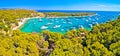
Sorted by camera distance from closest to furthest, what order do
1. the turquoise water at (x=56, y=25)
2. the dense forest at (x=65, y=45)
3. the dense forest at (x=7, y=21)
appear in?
the dense forest at (x=65, y=45) → the dense forest at (x=7, y=21) → the turquoise water at (x=56, y=25)

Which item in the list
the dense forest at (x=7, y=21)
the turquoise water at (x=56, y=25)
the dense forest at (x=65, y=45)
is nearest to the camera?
the dense forest at (x=65, y=45)

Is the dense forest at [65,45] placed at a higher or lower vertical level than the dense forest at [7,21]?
higher

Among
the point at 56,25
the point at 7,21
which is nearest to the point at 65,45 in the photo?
the point at 7,21

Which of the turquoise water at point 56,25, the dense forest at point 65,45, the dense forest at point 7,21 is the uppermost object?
the dense forest at point 65,45

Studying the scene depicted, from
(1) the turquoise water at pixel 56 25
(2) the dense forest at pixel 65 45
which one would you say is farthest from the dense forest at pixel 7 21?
(2) the dense forest at pixel 65 45

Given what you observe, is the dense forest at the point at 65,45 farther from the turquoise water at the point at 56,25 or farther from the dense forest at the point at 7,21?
the turquoise water at the point at 56,25

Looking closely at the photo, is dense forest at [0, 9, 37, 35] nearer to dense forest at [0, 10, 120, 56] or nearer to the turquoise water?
the turquoise water

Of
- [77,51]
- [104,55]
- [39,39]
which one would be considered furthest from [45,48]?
[104,55]

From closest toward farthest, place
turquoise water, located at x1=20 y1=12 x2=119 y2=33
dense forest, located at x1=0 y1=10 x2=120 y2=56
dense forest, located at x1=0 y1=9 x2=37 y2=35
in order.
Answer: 1. dense forest, located at x1=0 y1=10 x2=120 y2=56
2. dense forest, located at x1=0 y1=9 x2=37 y2=35
3. turquoise water, located at x1=20 y1=12 x2=119 y2=33

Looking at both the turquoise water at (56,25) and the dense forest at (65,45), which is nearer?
the dense forest at (65,45)

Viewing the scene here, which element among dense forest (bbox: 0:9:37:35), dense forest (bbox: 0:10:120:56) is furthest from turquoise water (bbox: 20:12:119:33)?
dense forest (bbox: 0:10:120:56)

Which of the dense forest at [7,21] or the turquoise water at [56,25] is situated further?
the turquoise water at [56,25]
